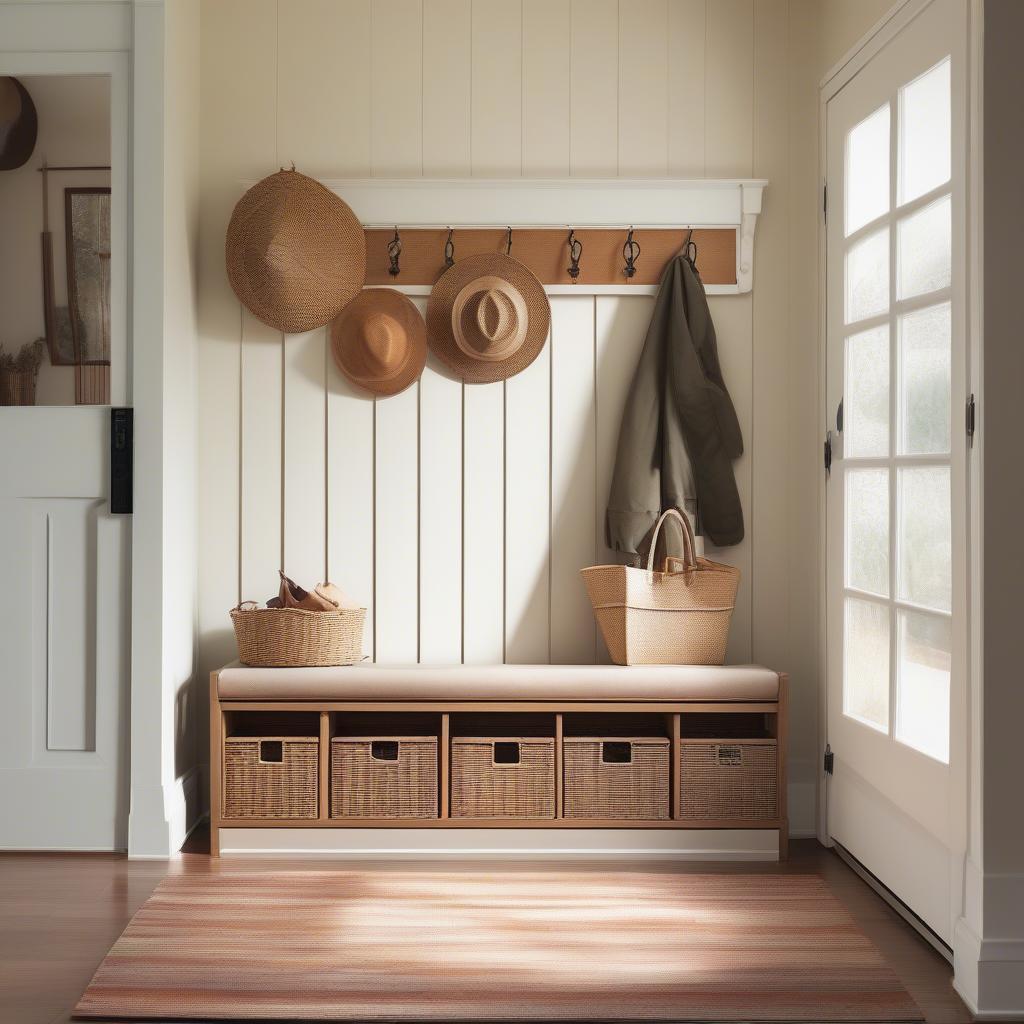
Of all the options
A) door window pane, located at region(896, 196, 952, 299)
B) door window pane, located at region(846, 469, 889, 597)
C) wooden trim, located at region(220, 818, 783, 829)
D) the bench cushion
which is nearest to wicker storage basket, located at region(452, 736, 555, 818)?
wooden trim, located at region(220, 818, 783, 829)

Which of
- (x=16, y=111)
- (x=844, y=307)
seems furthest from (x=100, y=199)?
(x=844, y=307)

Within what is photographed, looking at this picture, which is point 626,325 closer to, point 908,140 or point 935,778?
point 908,140

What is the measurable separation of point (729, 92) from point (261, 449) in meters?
1.77

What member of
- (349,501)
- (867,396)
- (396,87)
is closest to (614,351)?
(867,396)

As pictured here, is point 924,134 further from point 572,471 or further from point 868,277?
point 572,471

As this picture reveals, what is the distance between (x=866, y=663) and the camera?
8.59ft

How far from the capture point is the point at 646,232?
304 cm

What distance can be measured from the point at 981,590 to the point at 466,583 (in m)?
1.53

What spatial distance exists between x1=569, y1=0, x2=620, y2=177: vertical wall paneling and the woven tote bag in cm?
113

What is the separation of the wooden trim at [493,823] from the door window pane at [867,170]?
1.63m

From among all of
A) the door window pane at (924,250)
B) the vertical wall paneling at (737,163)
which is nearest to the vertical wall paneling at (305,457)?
the vertical wall paneling at (737,163)

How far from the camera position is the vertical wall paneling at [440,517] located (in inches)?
120

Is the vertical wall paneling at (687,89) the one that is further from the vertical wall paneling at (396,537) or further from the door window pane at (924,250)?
the vertical wall paneling at (396,537)

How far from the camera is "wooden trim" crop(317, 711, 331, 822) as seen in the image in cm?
274
